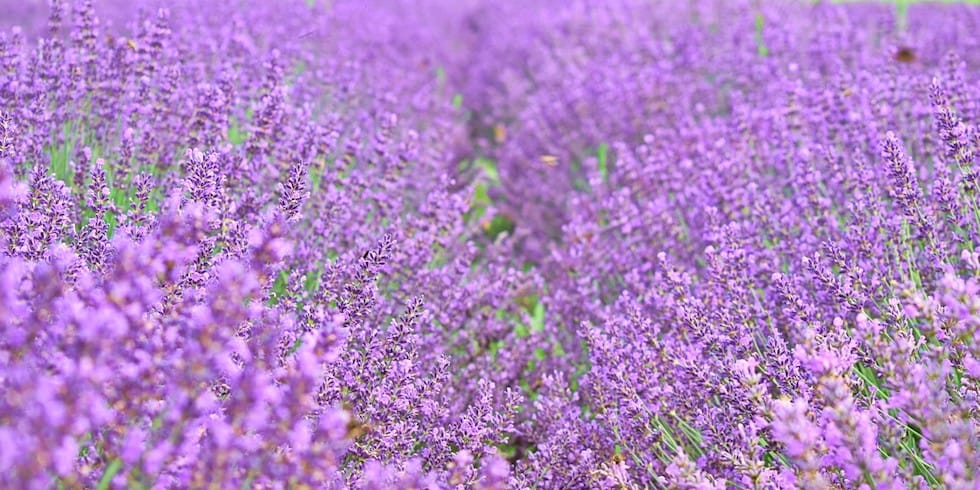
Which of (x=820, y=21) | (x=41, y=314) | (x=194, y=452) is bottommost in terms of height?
(x=820, y=21)

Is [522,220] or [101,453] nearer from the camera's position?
[101,453]

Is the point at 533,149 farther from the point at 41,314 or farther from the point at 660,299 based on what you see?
the point at 41,314

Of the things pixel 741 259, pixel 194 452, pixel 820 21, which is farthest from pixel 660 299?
pixel 820 21

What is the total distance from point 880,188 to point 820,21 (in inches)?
84.6

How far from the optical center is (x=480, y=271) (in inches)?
143

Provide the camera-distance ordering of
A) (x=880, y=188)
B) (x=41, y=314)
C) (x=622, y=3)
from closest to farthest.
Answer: (x=41, y=314) < (x=880, y=188) < (x=622, y=3)

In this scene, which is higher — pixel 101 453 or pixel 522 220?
pixel 101 453

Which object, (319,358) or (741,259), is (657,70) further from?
(319,358)

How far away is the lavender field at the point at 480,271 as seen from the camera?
4.98ft

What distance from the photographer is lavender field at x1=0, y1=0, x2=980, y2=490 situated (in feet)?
4.98

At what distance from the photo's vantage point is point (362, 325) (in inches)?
103

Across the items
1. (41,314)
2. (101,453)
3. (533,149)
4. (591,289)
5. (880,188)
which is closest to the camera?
(41,314)

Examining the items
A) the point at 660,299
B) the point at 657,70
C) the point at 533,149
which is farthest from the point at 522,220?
the point at 660,299

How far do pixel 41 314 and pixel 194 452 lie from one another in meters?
0.38
